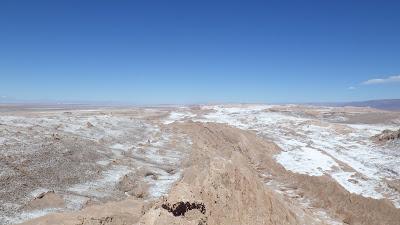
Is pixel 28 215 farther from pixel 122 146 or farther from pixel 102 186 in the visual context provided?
pixel 122 146

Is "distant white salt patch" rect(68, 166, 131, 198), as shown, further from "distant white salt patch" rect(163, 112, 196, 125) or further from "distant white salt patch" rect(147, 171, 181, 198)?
"distant white salt patch" rect(163, 112, 196, 125)

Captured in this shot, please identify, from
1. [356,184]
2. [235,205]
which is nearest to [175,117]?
[356,184]

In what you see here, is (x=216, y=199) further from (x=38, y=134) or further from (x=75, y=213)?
(x=38, y=134)

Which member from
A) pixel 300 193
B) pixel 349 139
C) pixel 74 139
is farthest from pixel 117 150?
pixel 349 139

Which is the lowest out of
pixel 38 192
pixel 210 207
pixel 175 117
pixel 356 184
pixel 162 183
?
pixel 356 184

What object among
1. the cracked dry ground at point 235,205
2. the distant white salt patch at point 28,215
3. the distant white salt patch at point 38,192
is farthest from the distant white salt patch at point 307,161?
the distant white salt patch at point 28,215
